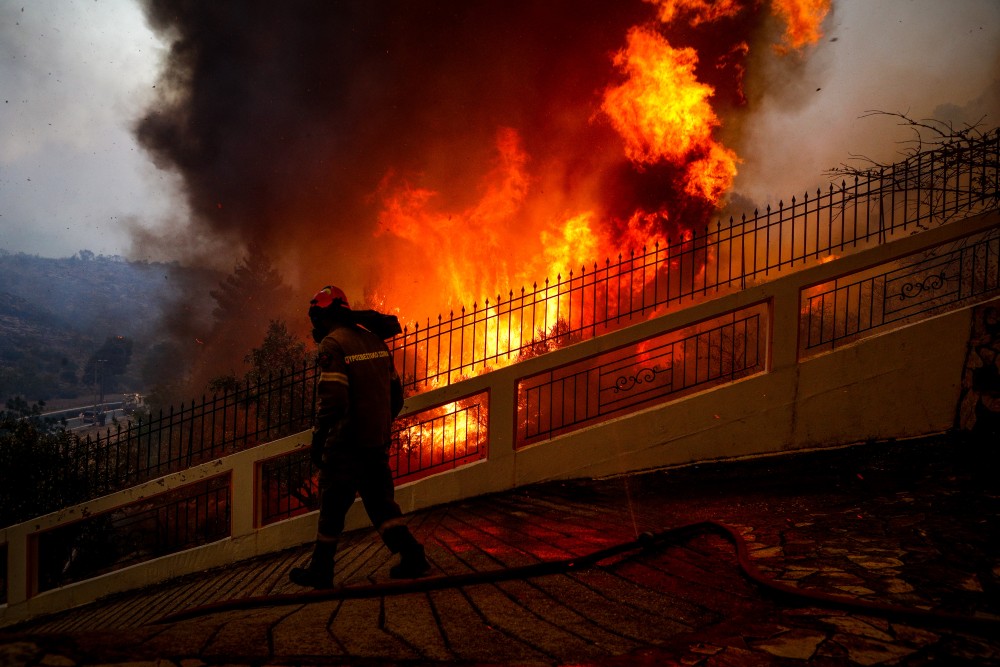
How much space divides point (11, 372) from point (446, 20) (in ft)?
277

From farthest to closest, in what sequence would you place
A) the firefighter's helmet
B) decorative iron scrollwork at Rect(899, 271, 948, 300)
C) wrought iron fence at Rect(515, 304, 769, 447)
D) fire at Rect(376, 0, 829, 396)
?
fire at Rect(376, 0, 829, 396), wrought iron fence at Rect(515, 304, 769, 447), decorative iron scrollwork at Rect(899, 271, 948, 300), the firefighter's helmet

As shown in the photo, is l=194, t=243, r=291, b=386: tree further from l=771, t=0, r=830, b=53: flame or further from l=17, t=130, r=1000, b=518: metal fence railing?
l=771, t=0, r=830, b=53: flame

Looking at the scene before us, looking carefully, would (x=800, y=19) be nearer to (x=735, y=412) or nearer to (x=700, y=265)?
(x=700, y=265)

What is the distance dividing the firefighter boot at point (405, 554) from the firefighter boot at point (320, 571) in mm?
429

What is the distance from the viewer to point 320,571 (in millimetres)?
4551

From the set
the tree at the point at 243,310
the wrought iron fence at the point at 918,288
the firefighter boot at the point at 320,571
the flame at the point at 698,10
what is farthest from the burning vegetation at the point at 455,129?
the firefighter boot at the point at 320,571

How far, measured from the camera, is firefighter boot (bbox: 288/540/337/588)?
4.54m

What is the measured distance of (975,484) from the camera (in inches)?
215

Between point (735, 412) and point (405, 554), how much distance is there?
168 inches

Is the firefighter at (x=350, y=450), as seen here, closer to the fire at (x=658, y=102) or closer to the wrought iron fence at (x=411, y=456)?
the wrought iron fence at (x=411, y=456)

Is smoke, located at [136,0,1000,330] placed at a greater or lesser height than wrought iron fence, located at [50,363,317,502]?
greater

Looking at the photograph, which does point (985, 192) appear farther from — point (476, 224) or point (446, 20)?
point (446, 20)

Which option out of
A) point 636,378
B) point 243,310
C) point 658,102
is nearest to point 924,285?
point 636,378

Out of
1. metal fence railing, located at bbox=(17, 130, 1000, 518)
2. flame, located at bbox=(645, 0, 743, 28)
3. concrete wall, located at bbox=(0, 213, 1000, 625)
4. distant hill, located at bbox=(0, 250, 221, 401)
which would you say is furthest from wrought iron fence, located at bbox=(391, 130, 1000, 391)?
distant hill, located at bbox=(0, 250, 221, 401)
